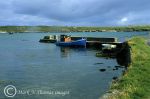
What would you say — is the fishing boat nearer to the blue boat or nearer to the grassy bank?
the blue boat

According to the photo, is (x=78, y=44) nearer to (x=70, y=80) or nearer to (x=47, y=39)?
(x=47, y=39)

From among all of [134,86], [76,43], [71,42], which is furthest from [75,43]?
[134,86]

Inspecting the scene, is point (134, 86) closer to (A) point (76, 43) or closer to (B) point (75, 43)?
(A) point (76, 43)

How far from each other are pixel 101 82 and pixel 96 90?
383cm

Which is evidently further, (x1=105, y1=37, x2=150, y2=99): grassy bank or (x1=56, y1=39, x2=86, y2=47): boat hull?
(x1=56, y1=39, x2=86, y2=47): boat hull

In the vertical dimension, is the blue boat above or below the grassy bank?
below

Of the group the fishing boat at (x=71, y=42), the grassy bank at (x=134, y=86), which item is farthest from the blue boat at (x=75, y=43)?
the grassy bank at (x=134, y=86)

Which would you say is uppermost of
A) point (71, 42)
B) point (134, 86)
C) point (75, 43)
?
point (134, 86)

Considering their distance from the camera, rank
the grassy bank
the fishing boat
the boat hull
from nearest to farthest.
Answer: the grassy bank, the boat hull, the fishing boat

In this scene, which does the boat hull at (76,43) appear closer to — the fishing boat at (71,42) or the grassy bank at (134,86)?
the fishing boat at (71,42)

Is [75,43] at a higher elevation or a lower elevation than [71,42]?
lower

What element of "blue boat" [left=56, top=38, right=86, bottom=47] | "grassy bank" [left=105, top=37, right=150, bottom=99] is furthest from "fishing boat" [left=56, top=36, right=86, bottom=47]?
"grassy bank" [left=105, top=37, right=150, bottom=99]

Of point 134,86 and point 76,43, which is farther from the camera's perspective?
point 76,43

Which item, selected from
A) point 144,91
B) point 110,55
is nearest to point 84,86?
point 144,91
